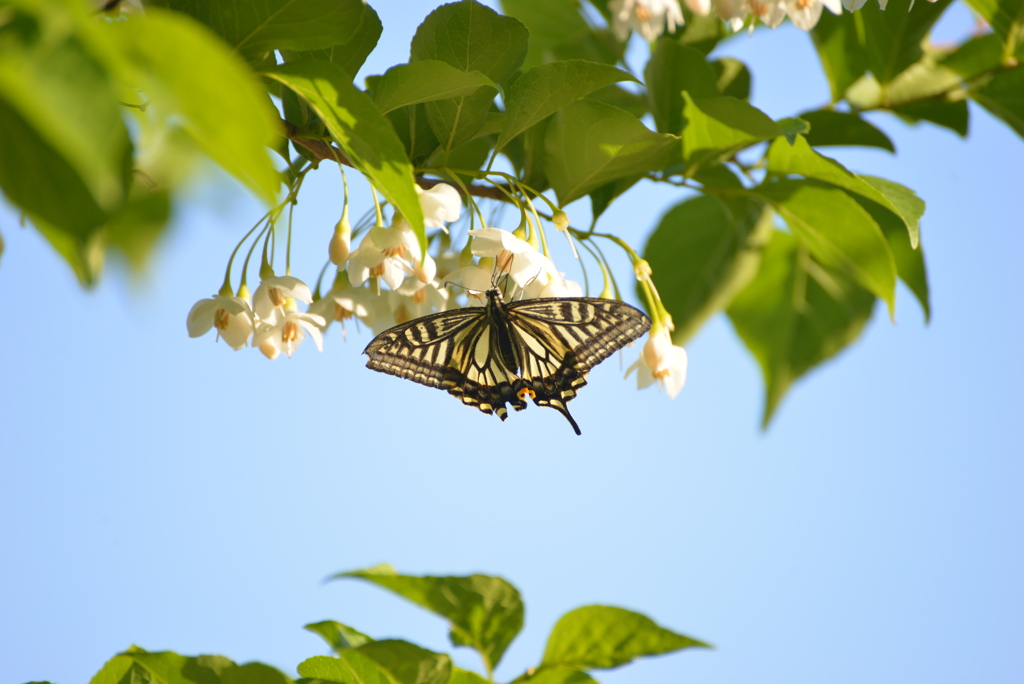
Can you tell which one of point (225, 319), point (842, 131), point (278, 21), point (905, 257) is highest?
point (842, 131)

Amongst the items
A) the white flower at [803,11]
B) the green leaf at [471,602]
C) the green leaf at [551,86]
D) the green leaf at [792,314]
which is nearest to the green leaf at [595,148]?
the green leaf at [551,86]

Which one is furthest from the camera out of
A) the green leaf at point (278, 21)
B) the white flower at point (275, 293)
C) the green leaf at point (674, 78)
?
the green leaf at point (674, 78)

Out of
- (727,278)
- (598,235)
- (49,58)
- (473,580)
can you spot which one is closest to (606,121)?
(598,235)

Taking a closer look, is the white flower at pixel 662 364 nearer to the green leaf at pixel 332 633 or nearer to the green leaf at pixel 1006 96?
the green leaf at pixel 332 633

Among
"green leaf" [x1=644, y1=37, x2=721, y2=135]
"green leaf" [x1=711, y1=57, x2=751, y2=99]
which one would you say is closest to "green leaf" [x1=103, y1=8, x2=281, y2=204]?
"green leaf" [x1=644, y1=37, x2=721, y2=135]

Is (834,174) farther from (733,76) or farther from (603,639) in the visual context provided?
(603,639)

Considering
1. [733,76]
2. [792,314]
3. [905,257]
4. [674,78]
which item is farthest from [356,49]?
[792,314]

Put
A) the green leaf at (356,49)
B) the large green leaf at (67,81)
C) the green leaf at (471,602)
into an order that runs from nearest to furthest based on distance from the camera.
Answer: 1. the large green leaf at (67,81)
2. the green leaf at (471,602)
3. the green leaf at (356,49)
